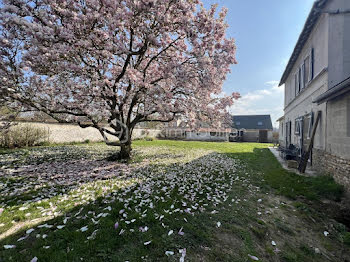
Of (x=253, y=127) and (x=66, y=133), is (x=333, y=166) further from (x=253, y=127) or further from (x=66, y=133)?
(x=253, y=127)

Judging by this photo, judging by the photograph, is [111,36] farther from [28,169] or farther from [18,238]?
[28,169]

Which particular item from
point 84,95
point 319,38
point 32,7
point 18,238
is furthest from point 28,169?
point 319,38

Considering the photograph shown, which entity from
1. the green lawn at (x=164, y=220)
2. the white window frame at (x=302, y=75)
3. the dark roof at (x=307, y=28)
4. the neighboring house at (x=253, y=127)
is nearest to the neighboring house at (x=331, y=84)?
the dark roof at (x=307, y=28)

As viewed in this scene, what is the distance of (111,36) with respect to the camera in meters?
5.09

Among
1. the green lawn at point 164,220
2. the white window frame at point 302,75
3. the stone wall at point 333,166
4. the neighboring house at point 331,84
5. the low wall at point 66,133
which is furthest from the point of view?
the low wall at point 66,133

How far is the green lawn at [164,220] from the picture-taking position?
2.21 meters

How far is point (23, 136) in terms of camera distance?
39.0 ft

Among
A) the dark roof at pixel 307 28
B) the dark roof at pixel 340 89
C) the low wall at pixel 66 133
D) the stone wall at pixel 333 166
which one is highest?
the dark roof at pixel 307 28

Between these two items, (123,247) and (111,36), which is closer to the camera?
(123,247)

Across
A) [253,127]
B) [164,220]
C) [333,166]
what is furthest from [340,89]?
[253,127]

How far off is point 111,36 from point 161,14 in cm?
172

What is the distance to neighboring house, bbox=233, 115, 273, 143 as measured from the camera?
86.5ft

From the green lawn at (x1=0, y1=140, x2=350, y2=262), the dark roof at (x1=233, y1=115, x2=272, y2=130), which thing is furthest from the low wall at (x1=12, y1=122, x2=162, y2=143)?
the dark roof at (x1=233, y1=115, x2=272, y2=130)

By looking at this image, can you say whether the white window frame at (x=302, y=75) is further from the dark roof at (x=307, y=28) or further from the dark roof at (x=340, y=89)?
the dark roof at (x=340, y=89)
